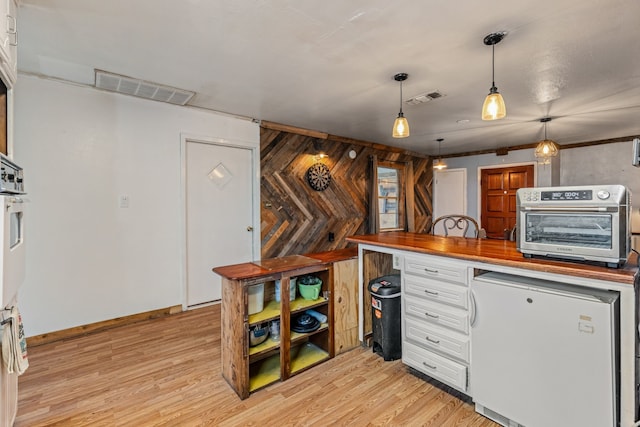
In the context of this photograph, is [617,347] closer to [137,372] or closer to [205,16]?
[205,16]

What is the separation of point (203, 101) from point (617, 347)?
12.0 feet

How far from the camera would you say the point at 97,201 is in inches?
111

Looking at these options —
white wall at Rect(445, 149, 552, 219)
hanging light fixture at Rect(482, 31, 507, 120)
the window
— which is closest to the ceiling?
hanging light fixture at Rect(482, 31, 507, 120)

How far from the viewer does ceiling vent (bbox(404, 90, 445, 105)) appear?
299 cm

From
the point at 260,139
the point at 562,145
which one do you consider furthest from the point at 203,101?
the point at 562,145

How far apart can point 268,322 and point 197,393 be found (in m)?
0.63

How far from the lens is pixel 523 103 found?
10.9 ft

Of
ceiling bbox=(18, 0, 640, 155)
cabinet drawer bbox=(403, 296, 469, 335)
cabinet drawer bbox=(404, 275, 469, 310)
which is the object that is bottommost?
cabinet drawer bbox=(403, 296, 469, 335)

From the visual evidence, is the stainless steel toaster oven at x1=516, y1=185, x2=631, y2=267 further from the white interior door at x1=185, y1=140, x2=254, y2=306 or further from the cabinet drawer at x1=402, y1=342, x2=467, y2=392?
the white interior door at x1=185, y1=140, x2=254, y2=306

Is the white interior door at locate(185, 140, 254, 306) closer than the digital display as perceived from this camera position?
No

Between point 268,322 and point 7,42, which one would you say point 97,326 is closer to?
point 268,322

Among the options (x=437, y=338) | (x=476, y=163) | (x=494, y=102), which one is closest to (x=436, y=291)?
(x=437, y=338)

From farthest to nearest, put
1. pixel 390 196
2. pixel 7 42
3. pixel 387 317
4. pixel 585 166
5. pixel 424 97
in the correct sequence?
pixel 390 196, pixel 585 166, pixel 424 97, pixel 387 317, pixel 7 42

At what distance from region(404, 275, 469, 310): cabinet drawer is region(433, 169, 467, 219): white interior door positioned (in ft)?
16.3
